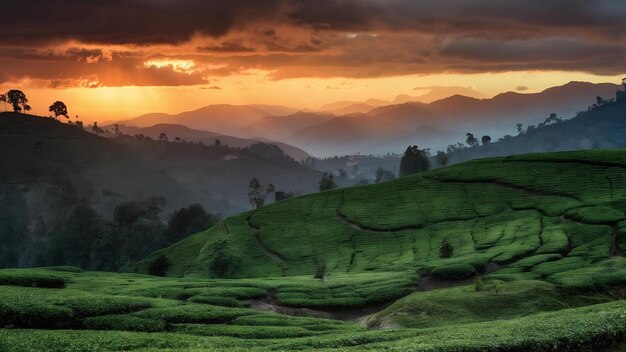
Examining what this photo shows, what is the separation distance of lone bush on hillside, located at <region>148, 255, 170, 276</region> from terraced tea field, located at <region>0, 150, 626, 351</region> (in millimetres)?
314

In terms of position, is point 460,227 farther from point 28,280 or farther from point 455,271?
point 28,280

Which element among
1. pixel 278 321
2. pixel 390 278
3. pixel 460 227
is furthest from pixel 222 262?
pixel 278 321

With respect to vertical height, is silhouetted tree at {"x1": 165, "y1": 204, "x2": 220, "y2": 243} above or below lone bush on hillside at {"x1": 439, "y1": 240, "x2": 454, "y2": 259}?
above

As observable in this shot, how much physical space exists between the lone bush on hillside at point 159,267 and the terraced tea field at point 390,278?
0.31 metres

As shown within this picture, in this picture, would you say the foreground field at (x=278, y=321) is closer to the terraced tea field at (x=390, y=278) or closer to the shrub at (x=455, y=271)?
the terraced tea field at (x=390, y=278)

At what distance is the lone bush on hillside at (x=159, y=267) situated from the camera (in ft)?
390

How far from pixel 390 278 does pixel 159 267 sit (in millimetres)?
60478

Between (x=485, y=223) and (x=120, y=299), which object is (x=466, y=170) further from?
(x=120, y=299)

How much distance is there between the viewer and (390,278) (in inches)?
3036

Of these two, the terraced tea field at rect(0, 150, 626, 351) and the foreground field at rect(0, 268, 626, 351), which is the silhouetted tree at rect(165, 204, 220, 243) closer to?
the terraced tea field at rect(0, 150, 626, 351)

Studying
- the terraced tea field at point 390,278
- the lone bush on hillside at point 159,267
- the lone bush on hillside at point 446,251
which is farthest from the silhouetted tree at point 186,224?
the lone bush on hillside at point 446,251

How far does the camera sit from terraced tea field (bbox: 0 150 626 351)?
3853 cm

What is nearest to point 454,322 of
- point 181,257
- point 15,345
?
point 15,345

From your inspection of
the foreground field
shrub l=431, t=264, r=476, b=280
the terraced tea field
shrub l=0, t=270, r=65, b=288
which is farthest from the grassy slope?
shrub l=0, t=270, r=65, b=288
